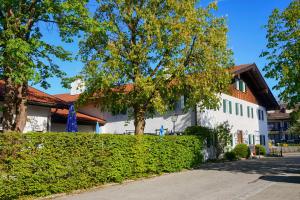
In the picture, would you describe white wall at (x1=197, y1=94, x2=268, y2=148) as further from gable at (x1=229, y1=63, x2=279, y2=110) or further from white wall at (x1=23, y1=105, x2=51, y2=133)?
white wall at (x1=23, y1=105, x2=51, y2=133)

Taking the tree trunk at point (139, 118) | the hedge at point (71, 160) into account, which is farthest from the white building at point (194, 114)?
the hedge at point (71, 160)

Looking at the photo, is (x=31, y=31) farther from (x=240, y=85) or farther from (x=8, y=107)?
(x=240, y=85)

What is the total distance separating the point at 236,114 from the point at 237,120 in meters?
0.64

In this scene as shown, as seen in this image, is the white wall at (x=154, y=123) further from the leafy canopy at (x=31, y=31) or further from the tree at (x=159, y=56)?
the leafy canopy at (x=31, y=31)

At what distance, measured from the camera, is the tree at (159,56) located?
20.9 meters

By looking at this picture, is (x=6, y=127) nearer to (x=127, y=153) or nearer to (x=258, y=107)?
(x=127, y=153)

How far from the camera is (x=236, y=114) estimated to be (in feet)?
123

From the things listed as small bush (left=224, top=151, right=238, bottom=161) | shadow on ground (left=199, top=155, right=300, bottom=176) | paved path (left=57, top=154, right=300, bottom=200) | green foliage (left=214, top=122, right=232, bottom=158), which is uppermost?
green foliage (left=214, top=122, right=232, bottom=158)

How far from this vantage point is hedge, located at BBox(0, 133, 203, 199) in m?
11.9

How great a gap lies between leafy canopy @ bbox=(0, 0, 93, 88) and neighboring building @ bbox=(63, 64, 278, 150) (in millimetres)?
11473

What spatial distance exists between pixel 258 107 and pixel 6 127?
3423cm

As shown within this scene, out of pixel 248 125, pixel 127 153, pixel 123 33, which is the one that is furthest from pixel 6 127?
pixel 248 125

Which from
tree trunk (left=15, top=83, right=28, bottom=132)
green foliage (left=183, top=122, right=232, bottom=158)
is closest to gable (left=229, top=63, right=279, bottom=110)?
green foliage (left=183, top=122, right=232, bottom=158)

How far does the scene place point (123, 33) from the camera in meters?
22.5
